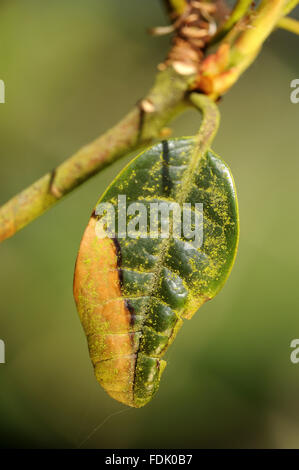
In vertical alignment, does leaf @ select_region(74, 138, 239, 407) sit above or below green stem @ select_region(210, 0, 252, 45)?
below

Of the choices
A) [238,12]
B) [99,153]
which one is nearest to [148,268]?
[99,153]

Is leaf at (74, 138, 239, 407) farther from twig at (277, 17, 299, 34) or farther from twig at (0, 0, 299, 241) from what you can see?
twig at (277, 17, 299, 34)

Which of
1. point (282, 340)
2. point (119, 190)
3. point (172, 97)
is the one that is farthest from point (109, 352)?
point (282, 340)

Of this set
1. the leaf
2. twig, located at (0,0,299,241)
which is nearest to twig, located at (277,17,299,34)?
twig, located at (0,0,299,241)

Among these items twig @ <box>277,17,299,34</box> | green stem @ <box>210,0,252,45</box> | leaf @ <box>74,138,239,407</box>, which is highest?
twig @ <box>277,17,299,34</box>

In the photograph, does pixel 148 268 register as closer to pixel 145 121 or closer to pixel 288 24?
pixel 145 121

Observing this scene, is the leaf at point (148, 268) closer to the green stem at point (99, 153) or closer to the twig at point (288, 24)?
the green stem at point (99, 153)

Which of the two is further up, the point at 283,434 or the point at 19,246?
the point at 19,246

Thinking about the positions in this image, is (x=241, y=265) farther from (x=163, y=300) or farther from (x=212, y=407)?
(x=163, y=300)
